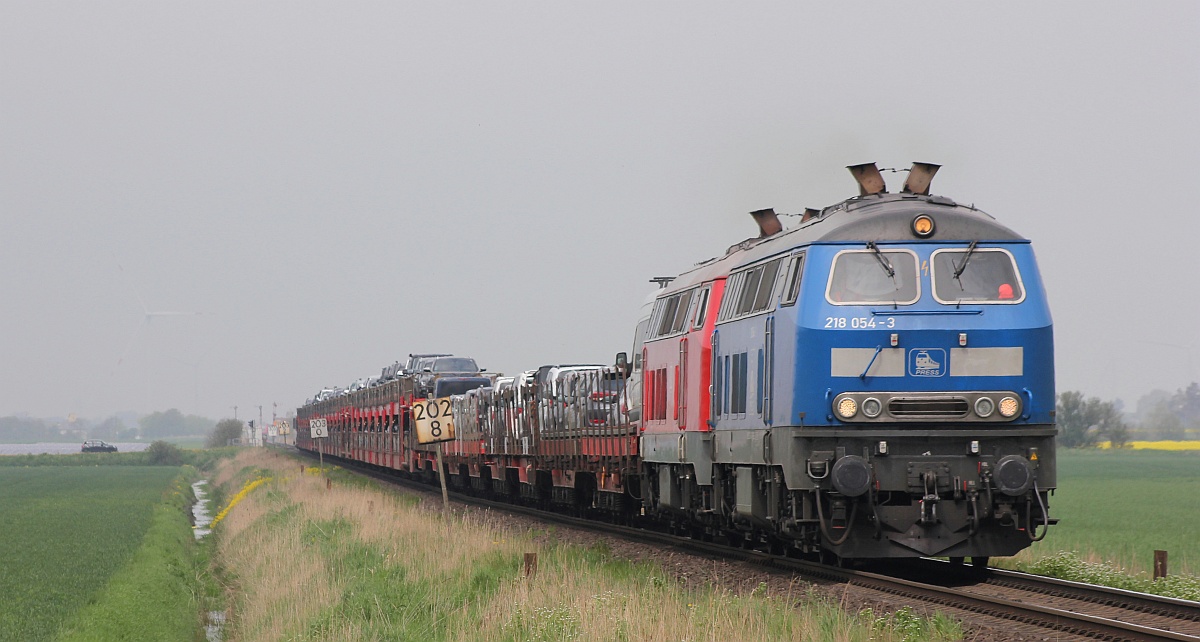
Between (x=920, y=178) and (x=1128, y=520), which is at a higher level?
(x=920, y=178)

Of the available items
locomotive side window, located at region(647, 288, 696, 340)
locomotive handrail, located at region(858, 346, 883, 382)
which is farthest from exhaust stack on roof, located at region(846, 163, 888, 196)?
locomotive side window, located at region(647, 288, 696, 340)

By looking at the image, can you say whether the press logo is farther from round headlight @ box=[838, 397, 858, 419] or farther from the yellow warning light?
the yellow warning light

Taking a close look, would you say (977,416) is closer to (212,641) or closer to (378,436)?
(212,641)

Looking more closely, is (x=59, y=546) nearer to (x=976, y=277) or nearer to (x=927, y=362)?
(x=927, y=362)

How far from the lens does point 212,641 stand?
23.3 m

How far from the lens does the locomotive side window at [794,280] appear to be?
14445 mm

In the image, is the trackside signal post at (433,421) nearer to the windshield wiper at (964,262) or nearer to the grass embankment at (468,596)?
the grass embankment at (468,596)

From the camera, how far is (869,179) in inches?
619

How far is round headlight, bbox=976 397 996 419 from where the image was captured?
44.9 feet

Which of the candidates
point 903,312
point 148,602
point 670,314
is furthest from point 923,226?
point 148,602

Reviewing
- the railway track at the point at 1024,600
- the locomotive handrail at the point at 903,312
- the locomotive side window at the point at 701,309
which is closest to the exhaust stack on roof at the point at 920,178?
the locomotive handrail at the point at 903,312

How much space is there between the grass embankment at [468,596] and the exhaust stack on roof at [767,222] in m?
4.57

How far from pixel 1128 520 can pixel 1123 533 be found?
512 centimetres

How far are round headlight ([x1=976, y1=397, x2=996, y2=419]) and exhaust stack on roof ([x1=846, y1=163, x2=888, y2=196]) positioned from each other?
3085mm
